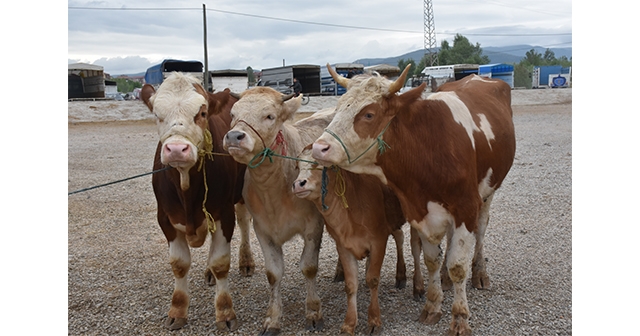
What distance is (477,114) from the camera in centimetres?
636

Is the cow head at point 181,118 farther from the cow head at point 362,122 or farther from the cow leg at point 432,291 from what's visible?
the cow leg at point 432,291

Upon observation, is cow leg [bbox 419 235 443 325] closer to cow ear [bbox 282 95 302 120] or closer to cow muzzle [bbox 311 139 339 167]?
cow muzzle [bbox 311 139 339 167]

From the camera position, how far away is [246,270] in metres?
7.92

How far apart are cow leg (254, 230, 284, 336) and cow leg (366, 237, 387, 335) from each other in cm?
97

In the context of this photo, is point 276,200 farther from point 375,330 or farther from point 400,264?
point 400,264

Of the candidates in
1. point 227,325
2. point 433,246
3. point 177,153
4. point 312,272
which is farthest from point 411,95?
point 227,325

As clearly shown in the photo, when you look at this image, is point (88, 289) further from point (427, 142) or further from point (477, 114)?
point (477, 114)

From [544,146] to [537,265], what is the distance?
490 inches

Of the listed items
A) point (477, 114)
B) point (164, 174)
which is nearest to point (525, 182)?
point (477, 114)

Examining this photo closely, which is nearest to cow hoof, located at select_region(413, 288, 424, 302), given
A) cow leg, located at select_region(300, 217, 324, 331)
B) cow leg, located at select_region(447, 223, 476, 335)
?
cow leg, located at select_region(447, 223, 476, 335)

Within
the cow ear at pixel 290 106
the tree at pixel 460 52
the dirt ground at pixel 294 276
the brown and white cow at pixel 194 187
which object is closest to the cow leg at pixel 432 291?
the dirt ground at pixel 294 276

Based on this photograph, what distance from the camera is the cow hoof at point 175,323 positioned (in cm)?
600

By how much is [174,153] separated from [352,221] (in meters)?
1.99

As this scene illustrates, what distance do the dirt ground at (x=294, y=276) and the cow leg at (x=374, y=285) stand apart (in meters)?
0.16
